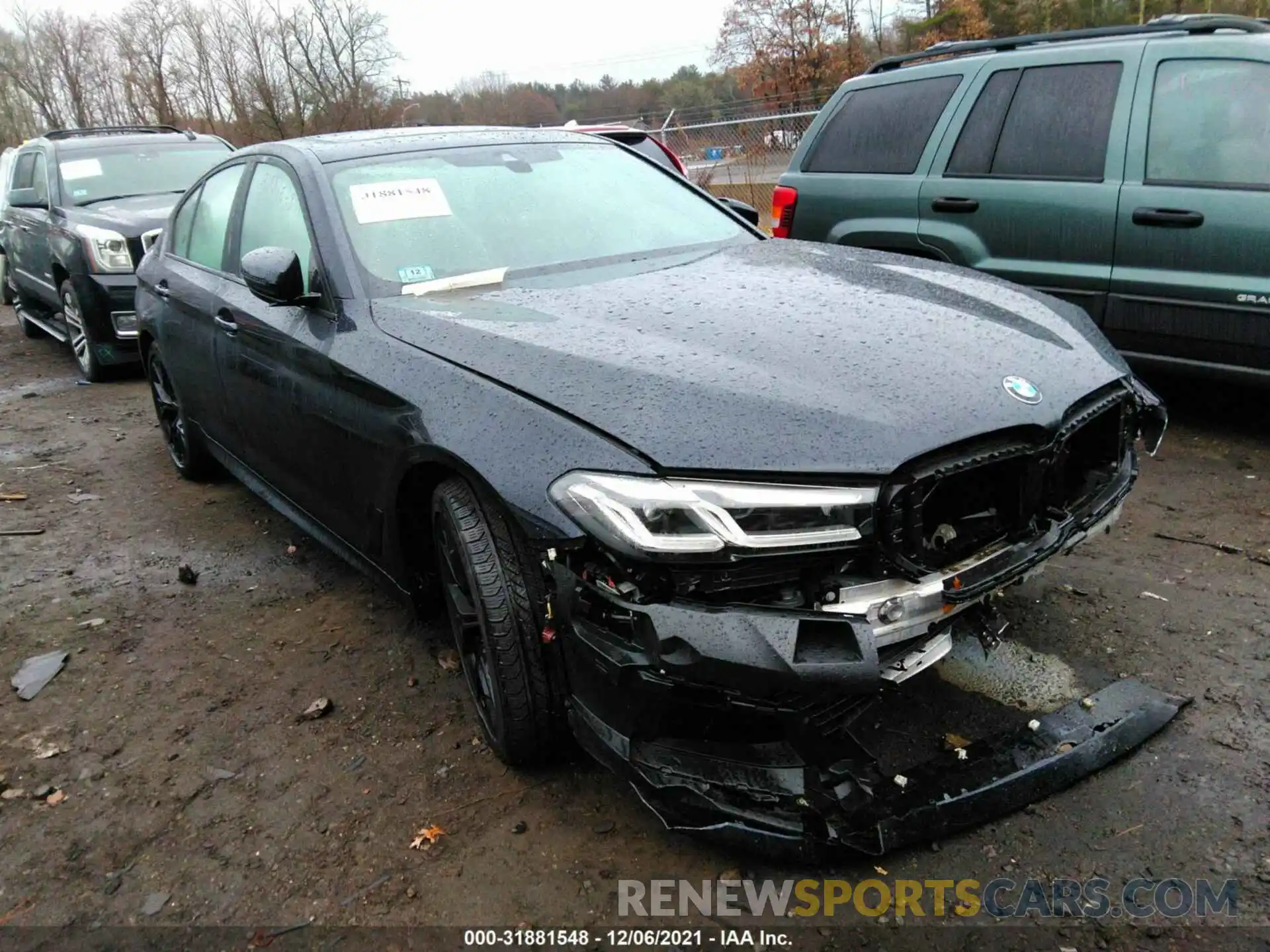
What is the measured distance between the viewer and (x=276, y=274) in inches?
118

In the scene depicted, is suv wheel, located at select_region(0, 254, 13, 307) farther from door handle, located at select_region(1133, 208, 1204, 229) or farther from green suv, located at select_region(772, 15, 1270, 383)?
door handle, located at select_region(1133, 208, 1204, 229)

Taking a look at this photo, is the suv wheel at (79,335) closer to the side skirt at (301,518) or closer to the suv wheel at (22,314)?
the suv wheel at (22,314)

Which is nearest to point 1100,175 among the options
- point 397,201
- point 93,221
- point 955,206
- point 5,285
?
point 955,206

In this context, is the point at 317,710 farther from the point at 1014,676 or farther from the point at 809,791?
the point at 1014,676

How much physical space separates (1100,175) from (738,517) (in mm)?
3563

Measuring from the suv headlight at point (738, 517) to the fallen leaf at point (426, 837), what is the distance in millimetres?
980

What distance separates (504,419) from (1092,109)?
374 centimetres

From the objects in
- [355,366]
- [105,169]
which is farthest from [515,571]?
[105,169]

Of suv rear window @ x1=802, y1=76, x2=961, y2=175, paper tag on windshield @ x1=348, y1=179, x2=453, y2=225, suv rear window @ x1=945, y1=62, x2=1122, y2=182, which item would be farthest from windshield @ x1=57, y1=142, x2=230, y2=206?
suv rear window @ x1=945, y1=62, x2=1122, y2=182

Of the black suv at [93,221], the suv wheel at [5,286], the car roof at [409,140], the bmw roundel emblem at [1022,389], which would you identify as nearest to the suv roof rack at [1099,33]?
the car roof at [409,140]

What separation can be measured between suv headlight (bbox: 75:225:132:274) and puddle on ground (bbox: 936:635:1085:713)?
22.5 feet

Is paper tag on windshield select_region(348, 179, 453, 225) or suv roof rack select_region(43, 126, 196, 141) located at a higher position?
suv roof rack select_region(43, 126, 196, 141)

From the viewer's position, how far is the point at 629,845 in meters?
2.30

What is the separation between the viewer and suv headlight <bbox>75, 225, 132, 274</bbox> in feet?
23.5
